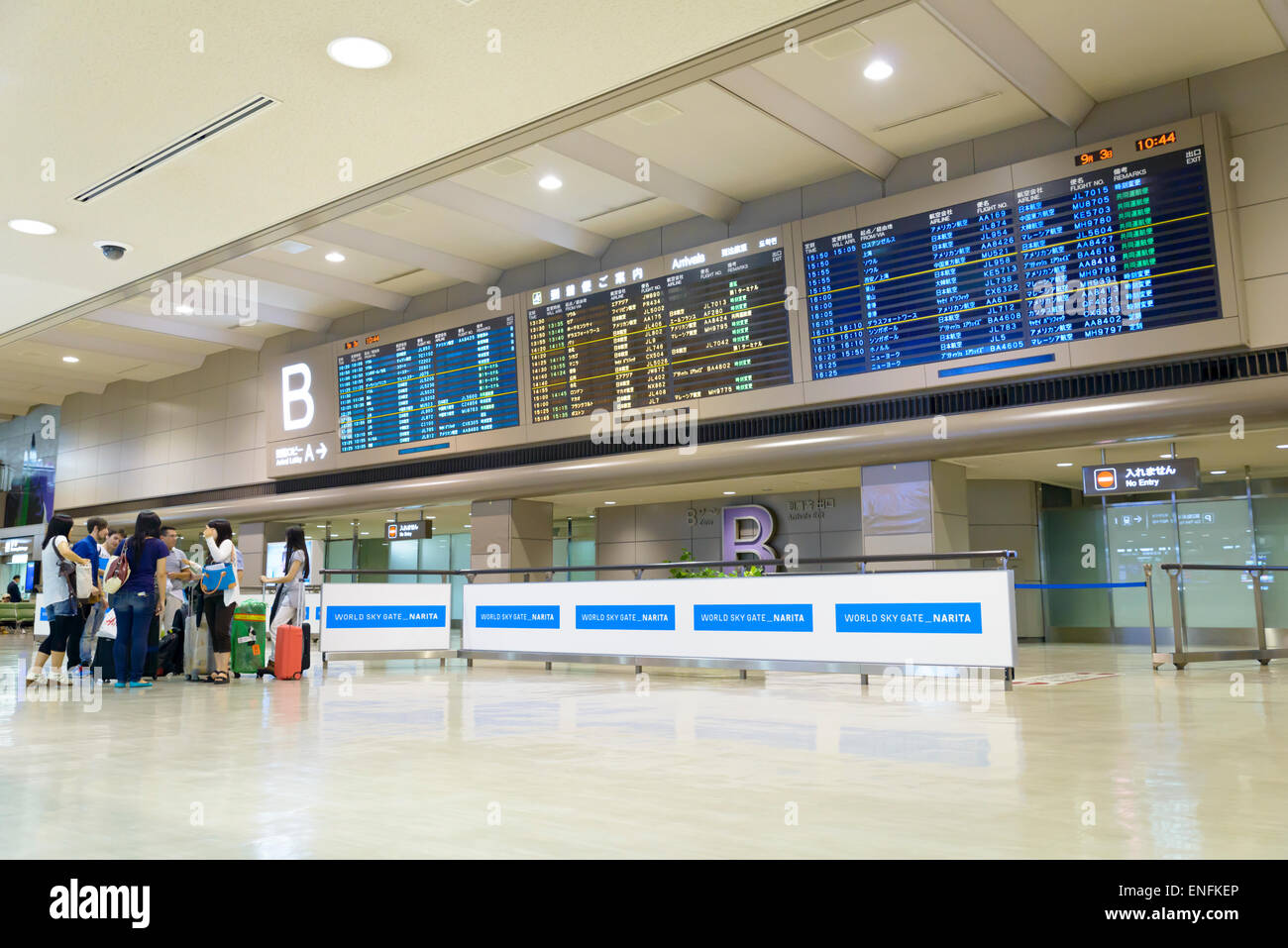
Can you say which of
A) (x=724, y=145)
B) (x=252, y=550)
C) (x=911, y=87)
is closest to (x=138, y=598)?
(x=724, y=145)

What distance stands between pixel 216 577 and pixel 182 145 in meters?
4.84

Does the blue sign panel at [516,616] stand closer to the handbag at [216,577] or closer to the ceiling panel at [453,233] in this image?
the handbag at [216,577]

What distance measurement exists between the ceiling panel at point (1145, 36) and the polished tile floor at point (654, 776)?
18.8ft

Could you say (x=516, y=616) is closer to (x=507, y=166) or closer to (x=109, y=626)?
(x=109, y=626)

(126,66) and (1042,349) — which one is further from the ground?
(126,66)

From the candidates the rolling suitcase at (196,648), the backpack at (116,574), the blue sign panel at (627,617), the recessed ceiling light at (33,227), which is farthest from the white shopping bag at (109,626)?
the blue sign panel at (627,617)

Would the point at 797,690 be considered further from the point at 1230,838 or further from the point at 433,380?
the point at 433,380

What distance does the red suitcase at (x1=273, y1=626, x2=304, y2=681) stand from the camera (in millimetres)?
9734

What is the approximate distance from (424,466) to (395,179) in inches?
379

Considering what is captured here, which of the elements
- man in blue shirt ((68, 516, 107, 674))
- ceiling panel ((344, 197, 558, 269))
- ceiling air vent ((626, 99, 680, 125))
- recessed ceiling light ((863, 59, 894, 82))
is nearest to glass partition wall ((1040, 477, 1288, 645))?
recessed ceiling light ((863, 59, 894, 82))

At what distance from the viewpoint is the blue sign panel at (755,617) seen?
28.8 feet

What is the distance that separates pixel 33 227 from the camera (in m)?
6.83

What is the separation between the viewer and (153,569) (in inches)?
338
